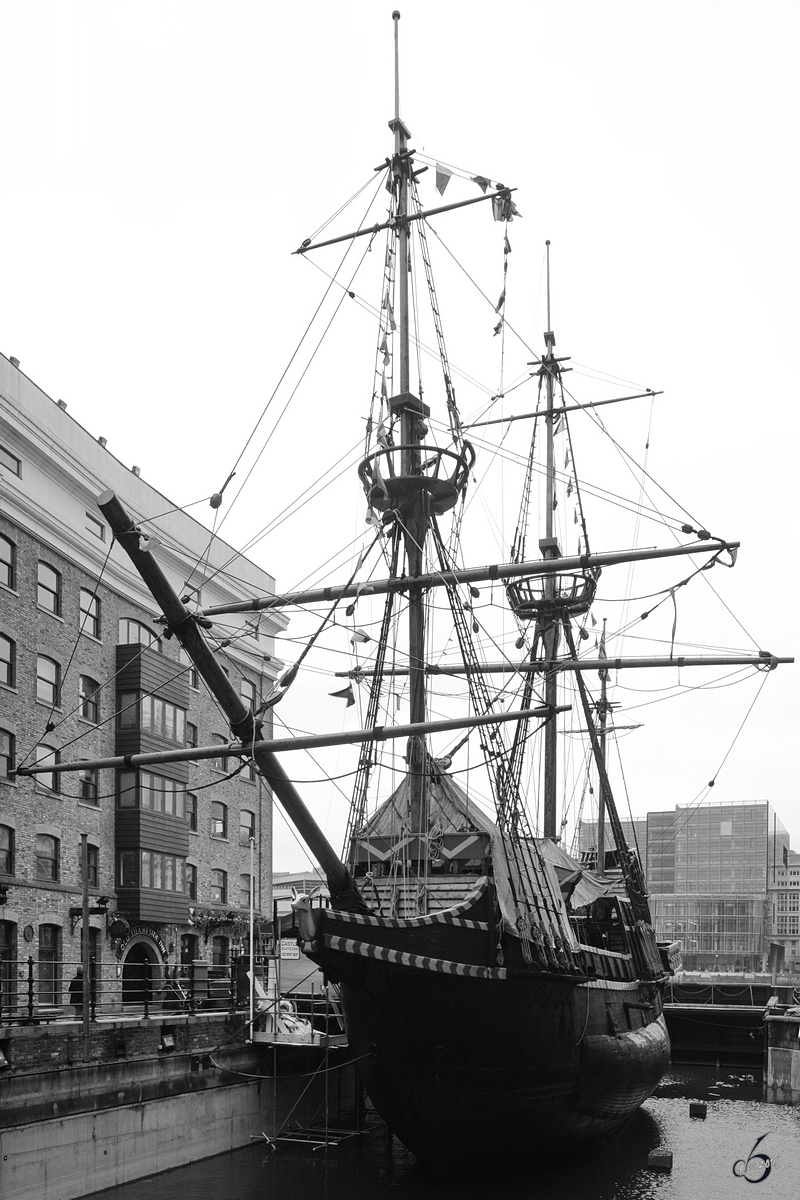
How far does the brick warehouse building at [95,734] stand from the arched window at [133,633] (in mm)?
57

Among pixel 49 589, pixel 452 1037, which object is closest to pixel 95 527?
pixel 49 589

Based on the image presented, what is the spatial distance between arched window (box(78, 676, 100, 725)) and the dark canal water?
12070mm

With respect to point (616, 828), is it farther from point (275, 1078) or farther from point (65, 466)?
point (65, 466)

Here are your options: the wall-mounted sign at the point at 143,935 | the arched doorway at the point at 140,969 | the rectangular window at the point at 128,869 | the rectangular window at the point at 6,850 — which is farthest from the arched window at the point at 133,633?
the arched doorway at the point at 140,969

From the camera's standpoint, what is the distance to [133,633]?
3522cm

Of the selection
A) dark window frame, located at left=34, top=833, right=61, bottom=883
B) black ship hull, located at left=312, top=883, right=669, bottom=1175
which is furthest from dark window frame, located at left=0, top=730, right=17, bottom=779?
black ship hull, located at left=312, top=883, right=669, bottom=1175

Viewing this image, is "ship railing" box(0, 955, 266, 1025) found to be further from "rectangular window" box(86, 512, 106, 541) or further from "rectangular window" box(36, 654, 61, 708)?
"rectangular window" box(86, 512, 106, 541)

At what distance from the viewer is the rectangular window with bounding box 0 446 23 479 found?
94.4 feet

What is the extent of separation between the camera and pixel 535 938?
23406 mm

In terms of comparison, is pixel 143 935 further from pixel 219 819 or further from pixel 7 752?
pixel 7 752

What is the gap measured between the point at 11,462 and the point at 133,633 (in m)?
7.54

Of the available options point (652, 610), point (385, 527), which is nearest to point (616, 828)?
point (652, 610)

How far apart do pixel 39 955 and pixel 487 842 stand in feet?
39.3

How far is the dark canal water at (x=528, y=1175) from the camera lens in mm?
21656
